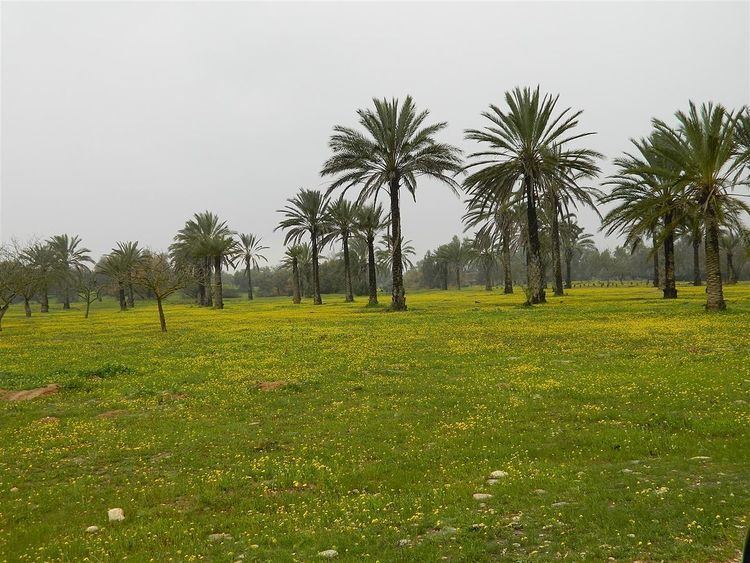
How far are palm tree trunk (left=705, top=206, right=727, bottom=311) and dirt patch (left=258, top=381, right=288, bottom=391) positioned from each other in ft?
75.4

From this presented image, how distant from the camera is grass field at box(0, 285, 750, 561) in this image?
5.10 metres

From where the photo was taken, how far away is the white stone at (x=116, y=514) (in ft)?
19.6

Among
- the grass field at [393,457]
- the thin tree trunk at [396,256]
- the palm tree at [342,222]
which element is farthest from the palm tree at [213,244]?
the grass field at [393,457]

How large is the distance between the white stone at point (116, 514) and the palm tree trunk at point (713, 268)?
28.0 metres

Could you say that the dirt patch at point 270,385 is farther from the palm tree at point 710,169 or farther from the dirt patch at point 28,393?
the palm tree at point 710,169

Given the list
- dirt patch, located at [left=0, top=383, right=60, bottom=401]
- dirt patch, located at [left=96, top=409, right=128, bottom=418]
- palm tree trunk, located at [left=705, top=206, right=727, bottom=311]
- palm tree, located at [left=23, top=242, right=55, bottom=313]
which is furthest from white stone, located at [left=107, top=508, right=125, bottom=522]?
palm tree, located at [left=23, top=242, right=55, bottom=313]

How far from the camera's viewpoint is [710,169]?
25.7 metres

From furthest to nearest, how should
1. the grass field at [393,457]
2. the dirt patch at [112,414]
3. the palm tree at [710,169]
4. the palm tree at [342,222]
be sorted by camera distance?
the palm tree at [342,222]
the palm tree at [710,169]
the dirt patch at [112,414]
the grass field at [393,457]

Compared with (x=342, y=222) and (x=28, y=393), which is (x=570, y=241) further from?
(x=28, y=393)

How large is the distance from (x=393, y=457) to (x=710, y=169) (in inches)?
1022

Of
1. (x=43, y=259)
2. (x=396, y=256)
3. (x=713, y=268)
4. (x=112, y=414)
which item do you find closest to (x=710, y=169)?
(x=713, y=268)

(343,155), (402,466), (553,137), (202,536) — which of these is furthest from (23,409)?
(553,137)

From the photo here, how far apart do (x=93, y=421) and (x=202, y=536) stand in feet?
21.1

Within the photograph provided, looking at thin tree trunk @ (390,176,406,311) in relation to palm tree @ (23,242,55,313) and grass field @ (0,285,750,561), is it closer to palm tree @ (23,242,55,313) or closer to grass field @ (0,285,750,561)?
grass field @ (0,285,750,561)
